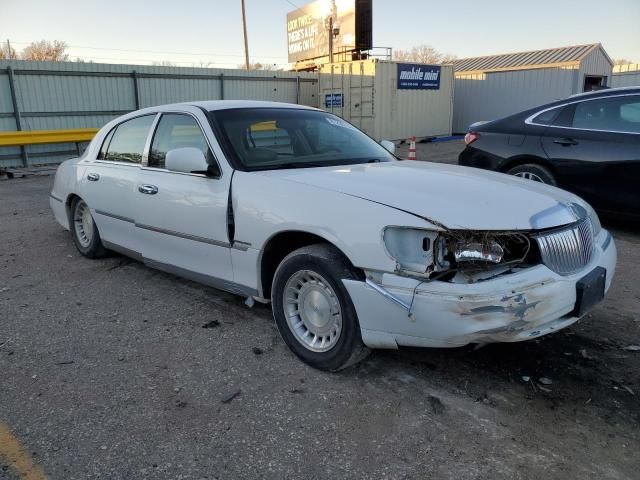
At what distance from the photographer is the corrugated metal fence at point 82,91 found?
44.8 ft

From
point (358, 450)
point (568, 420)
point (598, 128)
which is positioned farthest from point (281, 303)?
point (598, 128)

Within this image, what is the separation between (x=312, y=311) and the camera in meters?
3.15

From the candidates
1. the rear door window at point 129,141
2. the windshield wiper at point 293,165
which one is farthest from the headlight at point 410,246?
the rear door window at point 129,141

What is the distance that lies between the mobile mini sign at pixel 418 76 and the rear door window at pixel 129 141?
15639 millimetres

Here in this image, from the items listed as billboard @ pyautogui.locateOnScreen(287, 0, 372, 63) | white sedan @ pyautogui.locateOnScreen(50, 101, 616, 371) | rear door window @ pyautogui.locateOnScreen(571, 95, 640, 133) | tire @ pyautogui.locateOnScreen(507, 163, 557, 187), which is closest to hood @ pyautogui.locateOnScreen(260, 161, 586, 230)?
white sedan @ pyautogui.locateOnScreen(50, 101, 616, 371)

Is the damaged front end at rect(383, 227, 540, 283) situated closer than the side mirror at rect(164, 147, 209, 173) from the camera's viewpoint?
Yes

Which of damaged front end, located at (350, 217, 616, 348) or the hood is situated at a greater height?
the hood

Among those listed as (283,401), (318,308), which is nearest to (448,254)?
(318,308)

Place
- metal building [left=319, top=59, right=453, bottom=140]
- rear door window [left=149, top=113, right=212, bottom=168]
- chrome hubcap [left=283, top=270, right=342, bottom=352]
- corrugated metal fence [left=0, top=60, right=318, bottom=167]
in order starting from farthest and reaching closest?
metal building [left=319, top=59, right=453, bottom=140] < corrugated metal fence [left=0, top=60, right=318, bottom=167] < rear door window [left=149, top=113, right=212, bottom=168] < chrome hubcap [left=283, top=270, right=342, bottom=352]

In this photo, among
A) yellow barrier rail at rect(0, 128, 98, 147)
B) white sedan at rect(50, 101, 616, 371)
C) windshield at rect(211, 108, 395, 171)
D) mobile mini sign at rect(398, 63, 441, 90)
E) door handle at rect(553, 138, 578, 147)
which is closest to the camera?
white sedan at rect(50, 101, 616, 371)

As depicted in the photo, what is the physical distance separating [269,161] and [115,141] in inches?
81.8

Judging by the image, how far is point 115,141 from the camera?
16.4 ft

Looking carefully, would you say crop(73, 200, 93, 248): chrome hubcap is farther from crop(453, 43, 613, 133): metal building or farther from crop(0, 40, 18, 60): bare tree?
crop(0, 40, 18, 60): bare tree

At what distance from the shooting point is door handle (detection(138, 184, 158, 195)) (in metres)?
4.12
